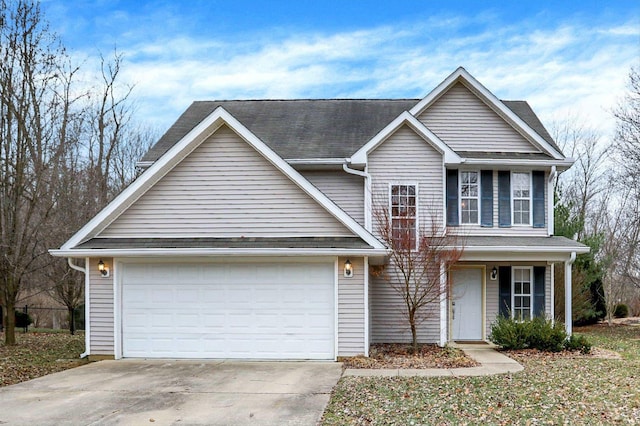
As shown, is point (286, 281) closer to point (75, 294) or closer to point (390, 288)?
point (390, 288)

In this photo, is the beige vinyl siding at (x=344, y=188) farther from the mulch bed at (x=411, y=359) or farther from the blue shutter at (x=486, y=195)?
the mulch bed at (x=411, y=359)

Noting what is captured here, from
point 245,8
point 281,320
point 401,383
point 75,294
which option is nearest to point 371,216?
point 281,320

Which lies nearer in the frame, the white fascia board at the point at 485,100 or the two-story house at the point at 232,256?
the two-story house at the point at 232,256

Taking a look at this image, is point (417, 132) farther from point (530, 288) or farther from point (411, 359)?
point (411, 359)

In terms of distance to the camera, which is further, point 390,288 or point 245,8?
point 245,8

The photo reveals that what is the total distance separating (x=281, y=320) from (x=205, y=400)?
3853 millimetres

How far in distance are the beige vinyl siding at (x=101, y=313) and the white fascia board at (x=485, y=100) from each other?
878cm

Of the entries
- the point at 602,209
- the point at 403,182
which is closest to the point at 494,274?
the point at 403,182

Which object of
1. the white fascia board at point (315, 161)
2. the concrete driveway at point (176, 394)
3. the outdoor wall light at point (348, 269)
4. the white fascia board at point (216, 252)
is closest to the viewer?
the concrete driveway at point (176, 394)

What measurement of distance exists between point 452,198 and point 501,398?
7643mm

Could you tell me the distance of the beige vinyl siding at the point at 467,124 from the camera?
15.7 metres

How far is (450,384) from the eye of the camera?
365 inches

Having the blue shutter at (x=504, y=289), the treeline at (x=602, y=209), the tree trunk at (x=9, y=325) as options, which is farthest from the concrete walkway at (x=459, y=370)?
the tree trunk at (x=9, y=325)

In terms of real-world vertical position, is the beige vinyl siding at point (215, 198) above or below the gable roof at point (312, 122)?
below
